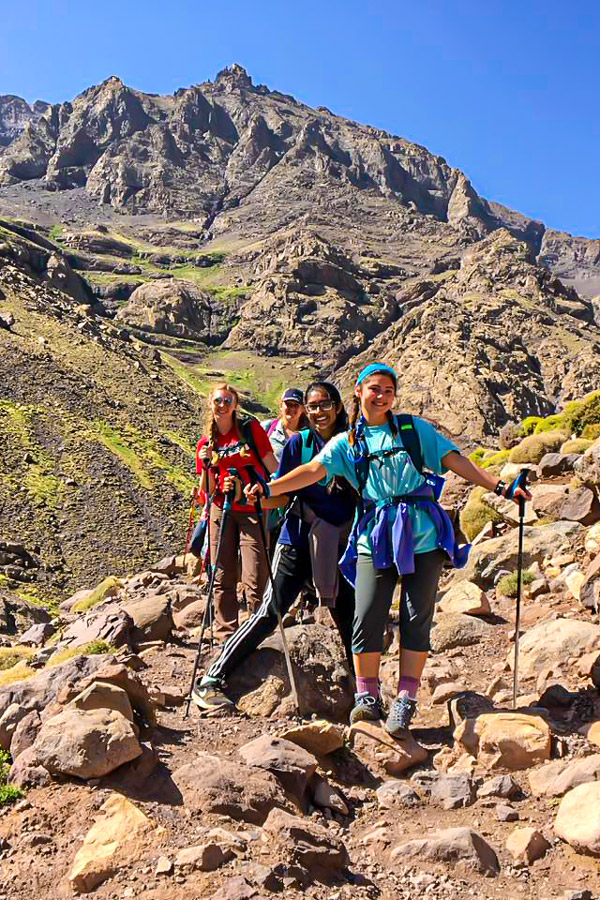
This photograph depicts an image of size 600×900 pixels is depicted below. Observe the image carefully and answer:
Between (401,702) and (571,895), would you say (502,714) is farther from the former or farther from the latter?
(571,895)

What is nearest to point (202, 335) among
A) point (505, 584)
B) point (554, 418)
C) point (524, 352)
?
point (524, 352)

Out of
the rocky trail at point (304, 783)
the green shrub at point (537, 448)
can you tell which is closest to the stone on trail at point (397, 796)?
the rocky trail at point (304, 783)

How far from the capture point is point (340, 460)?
18.4 feet

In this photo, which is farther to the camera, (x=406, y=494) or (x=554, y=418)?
(x=554, y=418)

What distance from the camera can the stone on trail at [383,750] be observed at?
519 cm

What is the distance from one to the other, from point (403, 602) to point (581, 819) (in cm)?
187

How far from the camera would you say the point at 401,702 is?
532 cm

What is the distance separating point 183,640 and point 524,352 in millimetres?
128986

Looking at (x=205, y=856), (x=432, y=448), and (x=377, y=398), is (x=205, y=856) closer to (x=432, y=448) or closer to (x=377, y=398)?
(x=432, y=448)

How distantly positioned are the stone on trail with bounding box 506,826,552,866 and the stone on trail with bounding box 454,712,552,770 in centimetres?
87

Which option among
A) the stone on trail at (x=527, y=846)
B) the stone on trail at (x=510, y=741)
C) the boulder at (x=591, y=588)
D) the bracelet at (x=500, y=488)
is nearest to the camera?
the stone on trail at (x=527, y=846)

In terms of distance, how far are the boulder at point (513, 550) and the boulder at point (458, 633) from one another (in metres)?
2.13

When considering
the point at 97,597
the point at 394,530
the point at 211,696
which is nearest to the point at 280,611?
the point at 211,696

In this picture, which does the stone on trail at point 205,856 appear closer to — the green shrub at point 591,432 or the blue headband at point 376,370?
the blue headband at point 376,370
